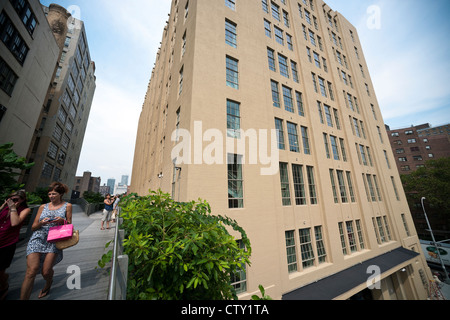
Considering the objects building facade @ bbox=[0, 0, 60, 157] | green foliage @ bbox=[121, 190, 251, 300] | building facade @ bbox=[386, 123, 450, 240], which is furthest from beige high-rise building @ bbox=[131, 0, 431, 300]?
building facade @ bbox=[386, 123, 450, 240]

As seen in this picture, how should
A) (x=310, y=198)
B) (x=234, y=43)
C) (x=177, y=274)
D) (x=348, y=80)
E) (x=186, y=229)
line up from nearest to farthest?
1. (x=177, y=274)
2. (x=186, y=229)
3. (x=234, y=43)
4. (x=310, y=198)
5. (x=348, y=80)

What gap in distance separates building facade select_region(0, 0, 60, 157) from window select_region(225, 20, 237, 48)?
55.1 ft

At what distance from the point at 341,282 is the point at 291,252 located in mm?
3896

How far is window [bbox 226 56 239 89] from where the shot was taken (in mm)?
10876

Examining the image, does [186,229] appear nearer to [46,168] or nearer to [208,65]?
[208,65]

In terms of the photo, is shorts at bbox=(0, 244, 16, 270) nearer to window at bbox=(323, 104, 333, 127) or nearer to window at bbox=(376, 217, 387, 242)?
window at bbox=(323, 104, 333, 127)

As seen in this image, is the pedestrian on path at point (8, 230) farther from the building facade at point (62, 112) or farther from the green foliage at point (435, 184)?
the green foliage at point (435, 184)

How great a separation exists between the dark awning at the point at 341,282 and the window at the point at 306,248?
3.68 ft

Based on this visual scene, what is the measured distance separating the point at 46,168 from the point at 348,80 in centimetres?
4884

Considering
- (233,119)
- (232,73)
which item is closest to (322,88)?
(232,73)

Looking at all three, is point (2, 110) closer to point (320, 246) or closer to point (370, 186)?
point (320, 246)

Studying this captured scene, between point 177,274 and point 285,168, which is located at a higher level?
point 285,168

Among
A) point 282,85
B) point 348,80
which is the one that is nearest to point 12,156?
point 282,85
